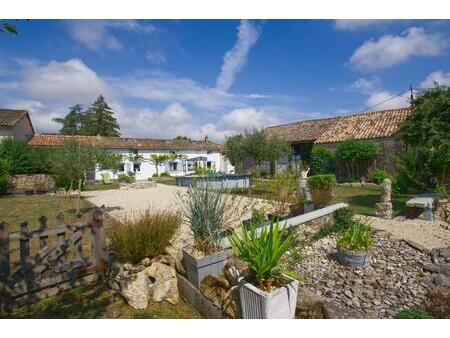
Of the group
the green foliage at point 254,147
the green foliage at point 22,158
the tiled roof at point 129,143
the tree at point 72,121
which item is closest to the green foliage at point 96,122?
the tree at point 72,121

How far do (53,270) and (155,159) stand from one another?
101 feet

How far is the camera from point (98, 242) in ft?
14.3

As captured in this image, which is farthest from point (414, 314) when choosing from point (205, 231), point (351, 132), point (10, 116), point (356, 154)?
point (10, 116)

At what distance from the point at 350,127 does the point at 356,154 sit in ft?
15.9

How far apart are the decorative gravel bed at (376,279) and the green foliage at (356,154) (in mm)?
14881

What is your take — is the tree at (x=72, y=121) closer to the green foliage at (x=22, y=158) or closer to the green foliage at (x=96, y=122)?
the green foliage at (x=96, y=122)

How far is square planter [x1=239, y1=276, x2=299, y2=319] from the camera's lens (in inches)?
103

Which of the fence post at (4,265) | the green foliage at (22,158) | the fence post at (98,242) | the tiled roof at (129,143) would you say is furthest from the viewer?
the tiled roof at (129,143)

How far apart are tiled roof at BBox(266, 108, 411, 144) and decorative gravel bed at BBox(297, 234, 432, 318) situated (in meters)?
15.6

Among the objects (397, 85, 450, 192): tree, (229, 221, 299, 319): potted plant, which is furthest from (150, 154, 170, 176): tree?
(229, 221, 299, 319): potted plant

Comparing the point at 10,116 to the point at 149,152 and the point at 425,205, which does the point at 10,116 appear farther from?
the point at 425,205

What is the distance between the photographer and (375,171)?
1856cm

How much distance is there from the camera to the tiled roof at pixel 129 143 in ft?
97.2

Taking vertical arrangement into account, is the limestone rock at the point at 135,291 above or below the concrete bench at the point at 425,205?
below
